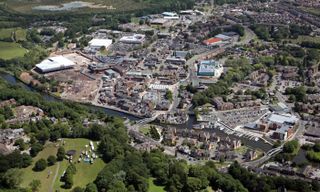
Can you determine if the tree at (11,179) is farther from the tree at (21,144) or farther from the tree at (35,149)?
the tree at (21,144)

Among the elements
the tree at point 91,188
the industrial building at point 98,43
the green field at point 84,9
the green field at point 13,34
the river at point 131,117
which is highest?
the green field at point 84,9

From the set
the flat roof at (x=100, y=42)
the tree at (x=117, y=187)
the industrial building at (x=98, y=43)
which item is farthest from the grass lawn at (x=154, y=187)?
the flat roof at (x=100, y=42)

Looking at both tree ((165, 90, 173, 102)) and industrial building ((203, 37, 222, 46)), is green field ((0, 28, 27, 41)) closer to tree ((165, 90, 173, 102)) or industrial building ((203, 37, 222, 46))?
industrial building ((203, 37, 222, 46))

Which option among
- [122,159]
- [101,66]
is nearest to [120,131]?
[122,159]

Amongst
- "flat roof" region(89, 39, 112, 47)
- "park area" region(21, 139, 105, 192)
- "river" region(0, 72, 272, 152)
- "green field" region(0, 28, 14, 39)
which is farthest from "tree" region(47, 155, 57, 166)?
"green field" region(0, 28, 14, 39)

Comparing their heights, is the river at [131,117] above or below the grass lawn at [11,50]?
below

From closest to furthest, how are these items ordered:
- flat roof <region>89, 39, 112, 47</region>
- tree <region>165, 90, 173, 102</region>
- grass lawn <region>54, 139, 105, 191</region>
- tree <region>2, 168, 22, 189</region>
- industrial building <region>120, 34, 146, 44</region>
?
tree <region>2, 168, 22, 189</region>, grass lawn <region>54, 139, 105, 191</region>, tree <region>165, 90, 173, 102</region>, flat roof <region>89, 39, 112, 47</region>, industrial building <region>120, 34, 146, 44</region>

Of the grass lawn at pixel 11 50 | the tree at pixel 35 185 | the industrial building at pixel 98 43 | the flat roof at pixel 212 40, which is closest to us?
the tree at pixel 35 185
